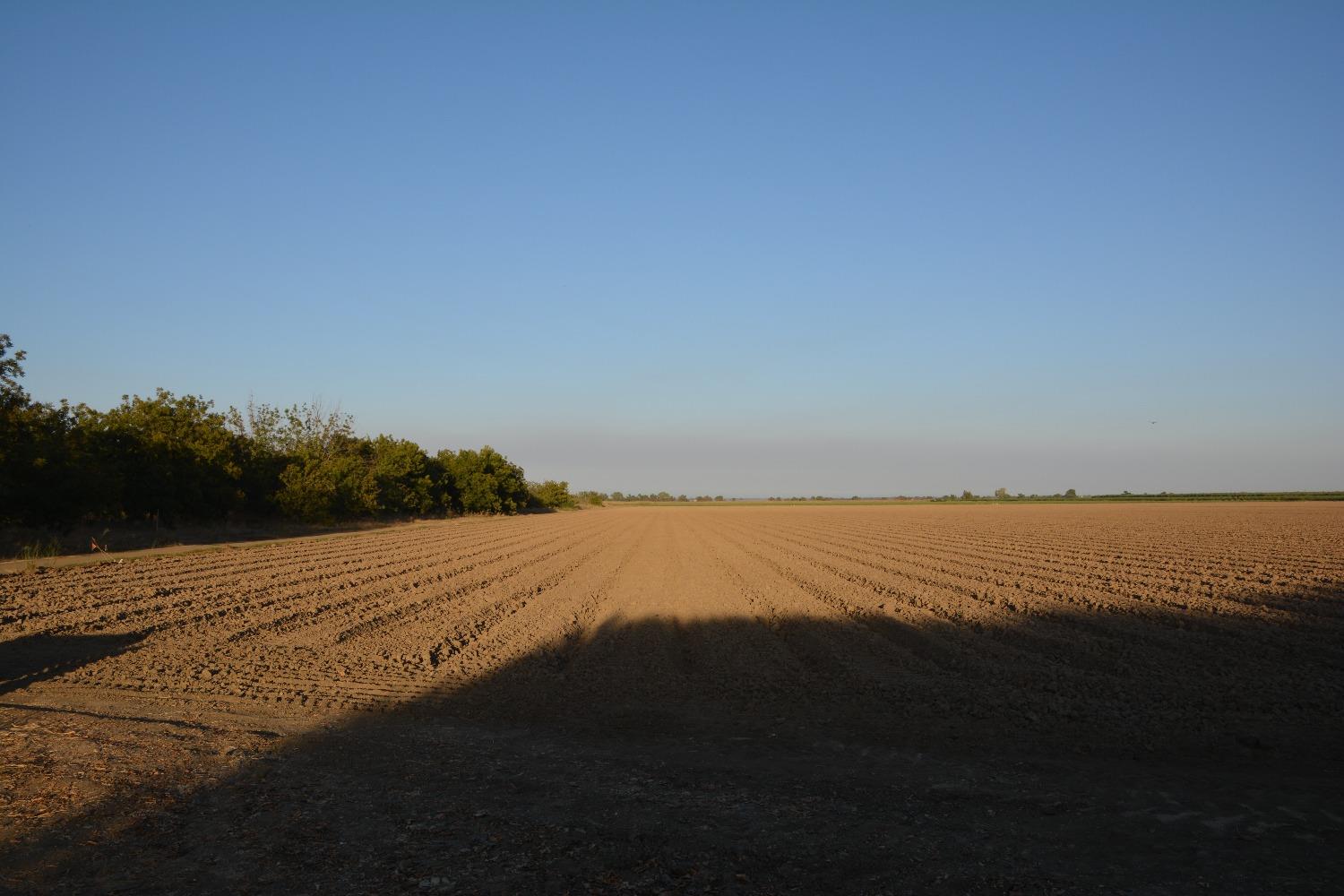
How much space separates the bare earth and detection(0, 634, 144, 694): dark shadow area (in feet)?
0.20

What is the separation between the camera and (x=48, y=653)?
953 cm

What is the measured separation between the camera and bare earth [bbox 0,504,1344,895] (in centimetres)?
421

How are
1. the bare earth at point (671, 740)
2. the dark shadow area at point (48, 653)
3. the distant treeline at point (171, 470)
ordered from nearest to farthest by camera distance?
1. the bare earth at point (671, 740)
2. the dark shadow area at point (48, 653)
3. the distant treeline at point (171, 470)

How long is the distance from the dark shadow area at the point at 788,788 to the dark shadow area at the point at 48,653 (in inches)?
165

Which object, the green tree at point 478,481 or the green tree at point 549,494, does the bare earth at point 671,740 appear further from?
the green tree at point 549,494

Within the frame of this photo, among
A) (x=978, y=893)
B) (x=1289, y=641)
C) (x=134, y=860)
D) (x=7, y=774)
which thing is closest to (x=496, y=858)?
(x=134, y=860)

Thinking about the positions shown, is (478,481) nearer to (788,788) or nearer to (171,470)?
(171,470)

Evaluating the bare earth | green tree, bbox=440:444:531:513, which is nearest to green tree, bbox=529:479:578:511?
green tree, bbox=440:444:531:513

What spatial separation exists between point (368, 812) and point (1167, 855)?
14.9ft

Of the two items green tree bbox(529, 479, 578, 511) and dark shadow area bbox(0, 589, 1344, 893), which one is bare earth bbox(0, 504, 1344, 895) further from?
green tree bbox(529, 479, 578, 511)

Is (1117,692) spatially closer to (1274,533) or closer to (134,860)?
(134,860)

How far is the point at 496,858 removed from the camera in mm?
4242

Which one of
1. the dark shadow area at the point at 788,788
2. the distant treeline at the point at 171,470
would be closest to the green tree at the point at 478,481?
the distant treeline at the point at 171,470

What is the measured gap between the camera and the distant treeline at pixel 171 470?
2122 centimetres
